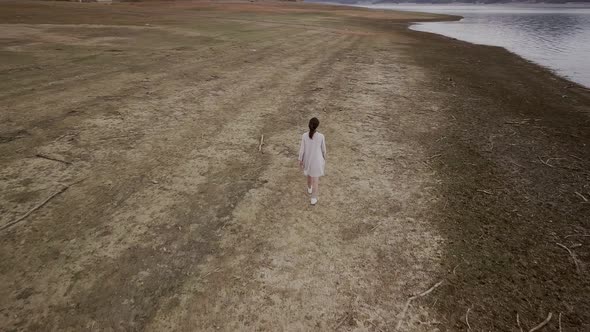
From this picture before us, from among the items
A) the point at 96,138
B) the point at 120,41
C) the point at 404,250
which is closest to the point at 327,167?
the point at 404,250

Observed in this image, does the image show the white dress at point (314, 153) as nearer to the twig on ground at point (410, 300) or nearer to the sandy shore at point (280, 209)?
the sandy shore at point (280, 209)

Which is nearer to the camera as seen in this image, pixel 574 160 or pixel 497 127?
pixel 574 160

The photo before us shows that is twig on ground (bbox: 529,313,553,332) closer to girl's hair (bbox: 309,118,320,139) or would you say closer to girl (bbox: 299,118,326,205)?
girl (bbox: 299,118,326,205)

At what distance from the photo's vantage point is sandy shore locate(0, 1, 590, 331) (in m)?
4.25

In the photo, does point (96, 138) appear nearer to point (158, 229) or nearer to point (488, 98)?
point (158, 229)

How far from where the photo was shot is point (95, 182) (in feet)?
21.9

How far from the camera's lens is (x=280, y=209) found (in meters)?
6.20

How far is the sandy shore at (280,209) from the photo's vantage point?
13.9 ft

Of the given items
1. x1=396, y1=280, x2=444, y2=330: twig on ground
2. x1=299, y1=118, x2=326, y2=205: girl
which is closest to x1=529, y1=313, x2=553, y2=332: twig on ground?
x1=396, y1=280, x2=444, y2=330: twig on ground

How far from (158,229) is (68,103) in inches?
302

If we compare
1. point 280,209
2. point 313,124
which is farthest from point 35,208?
point 313,124

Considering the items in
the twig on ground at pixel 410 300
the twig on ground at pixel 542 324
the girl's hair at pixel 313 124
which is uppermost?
the girl's hair at pixel 313 124

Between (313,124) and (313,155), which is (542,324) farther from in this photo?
(313,124)

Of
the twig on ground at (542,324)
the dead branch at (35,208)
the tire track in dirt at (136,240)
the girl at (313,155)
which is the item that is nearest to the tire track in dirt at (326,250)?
the tire track in dirt at (136,240)
